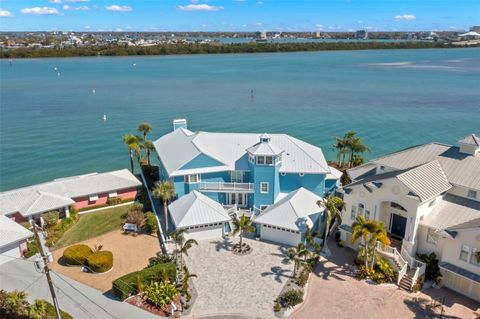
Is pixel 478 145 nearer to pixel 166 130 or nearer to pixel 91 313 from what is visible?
pixel 91 313

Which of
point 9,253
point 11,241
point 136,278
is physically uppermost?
point 11,241

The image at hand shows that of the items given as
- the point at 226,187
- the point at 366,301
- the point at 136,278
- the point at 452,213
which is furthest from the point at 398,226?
the point at 136,278

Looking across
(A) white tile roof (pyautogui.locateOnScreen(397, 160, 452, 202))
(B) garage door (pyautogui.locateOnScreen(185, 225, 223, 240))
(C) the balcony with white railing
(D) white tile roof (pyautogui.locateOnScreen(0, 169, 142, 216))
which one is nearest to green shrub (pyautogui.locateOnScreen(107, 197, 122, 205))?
(D) white tile roof (pyautogui.locateOnScreen(0, 169, 142, 216))

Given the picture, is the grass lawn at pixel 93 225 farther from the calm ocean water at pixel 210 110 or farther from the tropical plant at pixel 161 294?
the calm ocean water at pixel 210 110

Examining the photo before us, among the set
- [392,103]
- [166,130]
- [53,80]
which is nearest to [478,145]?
[166,130]

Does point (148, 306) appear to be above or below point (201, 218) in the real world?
below

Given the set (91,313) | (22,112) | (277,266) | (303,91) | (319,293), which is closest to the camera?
(91,313)

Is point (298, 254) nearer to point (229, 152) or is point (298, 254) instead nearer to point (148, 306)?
point (148, 306)
